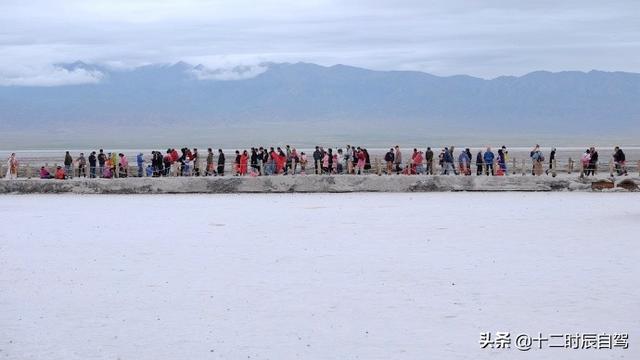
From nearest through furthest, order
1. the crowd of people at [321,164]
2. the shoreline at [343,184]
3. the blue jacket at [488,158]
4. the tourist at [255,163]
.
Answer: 1. the shoreline at [343,184]
2. the blue jacket at [488,158]
3. the crowd of people at [321,164]
4. the tourist at [255,163]

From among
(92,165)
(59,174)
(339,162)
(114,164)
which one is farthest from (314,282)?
(92,165)

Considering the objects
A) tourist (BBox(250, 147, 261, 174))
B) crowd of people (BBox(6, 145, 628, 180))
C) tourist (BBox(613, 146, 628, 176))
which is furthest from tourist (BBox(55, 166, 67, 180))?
tourist (BBox(613, 146, 628, 176))

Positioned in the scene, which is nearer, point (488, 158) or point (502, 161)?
point (488, 158)

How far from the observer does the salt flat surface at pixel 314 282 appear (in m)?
9.11

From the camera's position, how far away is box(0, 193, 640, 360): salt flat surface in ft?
29.9

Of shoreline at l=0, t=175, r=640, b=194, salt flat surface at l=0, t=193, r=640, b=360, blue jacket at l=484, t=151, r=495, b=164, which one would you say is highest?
blue jacket at l=484, t=151, r=495, b=164

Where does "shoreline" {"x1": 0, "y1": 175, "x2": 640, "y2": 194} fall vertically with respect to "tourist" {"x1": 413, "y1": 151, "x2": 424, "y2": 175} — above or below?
below

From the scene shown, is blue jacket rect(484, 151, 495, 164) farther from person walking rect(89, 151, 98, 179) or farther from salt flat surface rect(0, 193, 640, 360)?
person walking rect(89, 151, 98, 179)

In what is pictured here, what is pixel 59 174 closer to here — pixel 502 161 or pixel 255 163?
pixel 255 163

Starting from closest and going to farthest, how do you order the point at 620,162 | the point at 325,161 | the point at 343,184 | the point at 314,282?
1. the point at 314,282
2. the point at 343,184
3. the point at 325,161
4. the point at 620,162

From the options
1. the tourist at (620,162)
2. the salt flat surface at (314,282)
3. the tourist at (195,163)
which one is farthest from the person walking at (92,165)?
the tourist at (620,162)

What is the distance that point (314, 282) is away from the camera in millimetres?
12203

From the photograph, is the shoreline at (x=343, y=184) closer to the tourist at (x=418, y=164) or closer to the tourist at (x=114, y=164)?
the tourist at (x=418, y=164)

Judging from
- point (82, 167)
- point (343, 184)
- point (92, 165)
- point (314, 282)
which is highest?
point (92, 165)
